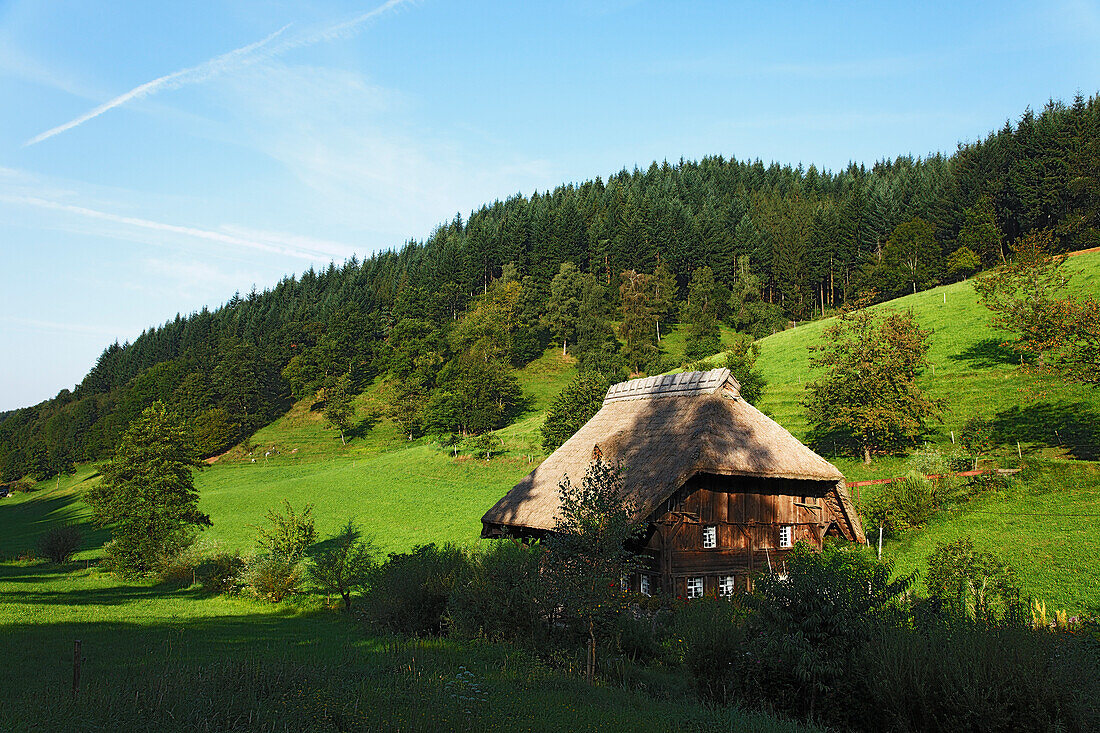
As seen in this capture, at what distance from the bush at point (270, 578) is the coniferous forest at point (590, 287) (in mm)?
32978

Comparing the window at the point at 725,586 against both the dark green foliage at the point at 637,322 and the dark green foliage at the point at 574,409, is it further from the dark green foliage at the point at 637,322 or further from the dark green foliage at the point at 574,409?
the dark green foliage at the point at 637,322

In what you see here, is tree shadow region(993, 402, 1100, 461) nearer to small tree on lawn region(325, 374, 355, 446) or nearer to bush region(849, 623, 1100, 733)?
bush region(849, 623, 1100, 733)

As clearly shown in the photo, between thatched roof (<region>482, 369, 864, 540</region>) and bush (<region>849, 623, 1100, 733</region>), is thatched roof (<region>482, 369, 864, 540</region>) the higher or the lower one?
the higher one

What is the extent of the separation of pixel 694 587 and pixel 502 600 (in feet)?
26.5

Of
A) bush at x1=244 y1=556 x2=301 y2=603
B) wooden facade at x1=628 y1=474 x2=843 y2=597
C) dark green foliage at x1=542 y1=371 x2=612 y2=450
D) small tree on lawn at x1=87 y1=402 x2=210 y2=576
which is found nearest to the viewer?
wooden facade at x1=628 y1=474 x2=843 y2=597

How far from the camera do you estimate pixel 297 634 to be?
60.2ft

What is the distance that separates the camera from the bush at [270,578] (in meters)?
26.3

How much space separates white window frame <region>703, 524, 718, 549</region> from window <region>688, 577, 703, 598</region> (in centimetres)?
108

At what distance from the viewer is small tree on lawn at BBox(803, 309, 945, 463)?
98.7ft

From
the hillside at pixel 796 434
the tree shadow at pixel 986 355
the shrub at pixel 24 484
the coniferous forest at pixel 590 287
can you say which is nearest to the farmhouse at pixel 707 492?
the hillside at pixel 796 434

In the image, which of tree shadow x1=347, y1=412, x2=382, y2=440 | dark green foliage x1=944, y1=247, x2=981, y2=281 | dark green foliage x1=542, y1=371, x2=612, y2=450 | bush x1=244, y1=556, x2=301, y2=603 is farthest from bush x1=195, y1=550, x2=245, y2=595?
dark green foliage x1=944, y1=247, x2=981, y2=281

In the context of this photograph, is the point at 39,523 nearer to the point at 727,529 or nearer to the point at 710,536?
the point at 710,536

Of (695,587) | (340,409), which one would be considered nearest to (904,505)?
(695,587)

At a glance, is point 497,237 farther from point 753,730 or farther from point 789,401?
point 753,730
